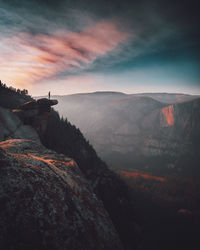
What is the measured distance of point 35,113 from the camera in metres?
29.2

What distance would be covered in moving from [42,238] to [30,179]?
1.37 m

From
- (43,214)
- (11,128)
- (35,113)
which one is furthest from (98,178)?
(43,214)

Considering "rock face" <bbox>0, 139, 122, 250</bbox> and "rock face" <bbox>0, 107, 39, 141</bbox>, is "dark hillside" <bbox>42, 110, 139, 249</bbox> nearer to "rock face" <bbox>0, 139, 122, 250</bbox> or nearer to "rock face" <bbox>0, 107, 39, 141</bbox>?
"rock face" <bbox>0, 107, 39, 141</bbox>

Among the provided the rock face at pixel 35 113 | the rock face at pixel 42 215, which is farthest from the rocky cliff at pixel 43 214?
the rock face at pixel 35 113

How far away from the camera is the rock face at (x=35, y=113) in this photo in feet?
88.1

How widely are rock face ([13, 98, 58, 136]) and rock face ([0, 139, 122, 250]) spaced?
2693 cm

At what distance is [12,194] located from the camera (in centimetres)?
268

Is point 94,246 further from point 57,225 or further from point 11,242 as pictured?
point 11,242

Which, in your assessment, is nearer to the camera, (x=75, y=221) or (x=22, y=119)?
(x=75, y=221)

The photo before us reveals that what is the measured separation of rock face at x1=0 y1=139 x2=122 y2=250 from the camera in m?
2.35

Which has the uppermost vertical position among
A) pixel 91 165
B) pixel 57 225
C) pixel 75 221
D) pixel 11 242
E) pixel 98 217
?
pixel 11 242

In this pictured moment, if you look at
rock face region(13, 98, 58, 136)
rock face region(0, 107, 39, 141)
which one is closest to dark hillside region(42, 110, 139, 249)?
rock face region(13, 98, 58, 136)

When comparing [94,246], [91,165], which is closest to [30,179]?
[94,246]

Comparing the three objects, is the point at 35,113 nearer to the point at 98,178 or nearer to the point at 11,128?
the point at 11,128
